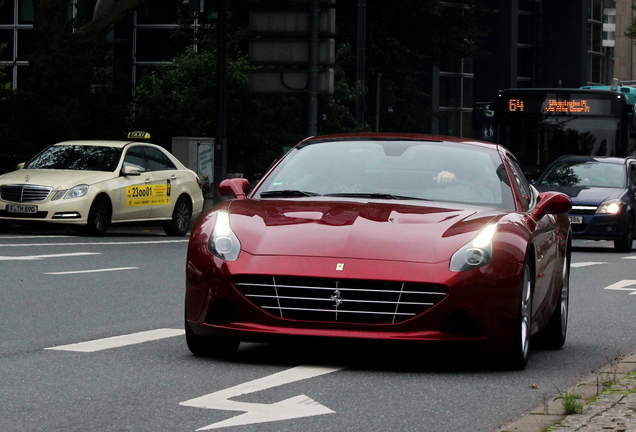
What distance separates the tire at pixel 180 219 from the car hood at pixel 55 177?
2105 millimetres

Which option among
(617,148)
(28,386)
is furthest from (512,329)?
(617,148)

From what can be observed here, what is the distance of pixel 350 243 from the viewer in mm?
7793

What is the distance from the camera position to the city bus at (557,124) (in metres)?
28.2

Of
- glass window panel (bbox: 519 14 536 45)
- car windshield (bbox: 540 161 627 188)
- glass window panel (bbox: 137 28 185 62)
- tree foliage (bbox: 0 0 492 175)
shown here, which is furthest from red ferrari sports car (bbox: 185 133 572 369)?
glass window panel (bbox: 519 14 536 45)

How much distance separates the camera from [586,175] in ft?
82.6

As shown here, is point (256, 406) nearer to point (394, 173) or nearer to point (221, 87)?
point (394, 173)

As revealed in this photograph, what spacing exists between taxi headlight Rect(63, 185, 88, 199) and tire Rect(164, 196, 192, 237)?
2854mm

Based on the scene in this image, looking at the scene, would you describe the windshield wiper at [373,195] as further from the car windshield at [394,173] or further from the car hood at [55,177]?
the car hood at [55,177]

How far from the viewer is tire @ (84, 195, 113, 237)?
898 inches

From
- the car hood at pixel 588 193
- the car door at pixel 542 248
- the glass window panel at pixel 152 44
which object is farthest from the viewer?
the glass window panel at pixel 152 44

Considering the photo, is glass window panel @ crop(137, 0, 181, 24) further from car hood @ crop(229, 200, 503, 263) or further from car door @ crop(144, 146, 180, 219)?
car hood @ crop(229, 200, 503, 263)

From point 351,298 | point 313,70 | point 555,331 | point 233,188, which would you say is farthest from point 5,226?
point 351,298

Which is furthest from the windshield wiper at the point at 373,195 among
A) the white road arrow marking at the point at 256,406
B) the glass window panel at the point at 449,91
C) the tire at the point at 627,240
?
the glass window panel at the point at 449,91

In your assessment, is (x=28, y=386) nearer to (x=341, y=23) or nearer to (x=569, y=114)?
(x=569, y=114)
